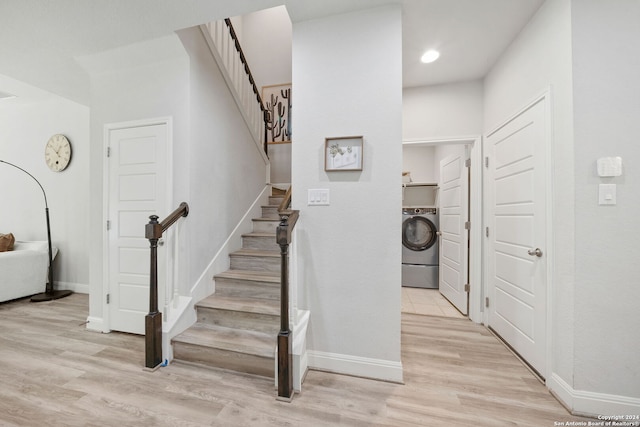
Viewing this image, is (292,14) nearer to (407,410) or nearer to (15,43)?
Result: (15,43)

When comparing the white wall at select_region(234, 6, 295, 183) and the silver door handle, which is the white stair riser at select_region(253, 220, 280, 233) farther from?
the silver door handle

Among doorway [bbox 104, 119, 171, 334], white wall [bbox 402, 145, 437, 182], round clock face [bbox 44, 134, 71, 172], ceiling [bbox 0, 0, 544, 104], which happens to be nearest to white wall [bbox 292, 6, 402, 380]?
ceiling [bbox 0, 0, 544, 104]

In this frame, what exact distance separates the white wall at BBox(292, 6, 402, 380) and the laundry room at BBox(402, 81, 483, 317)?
115cm

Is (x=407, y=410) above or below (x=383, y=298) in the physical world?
below

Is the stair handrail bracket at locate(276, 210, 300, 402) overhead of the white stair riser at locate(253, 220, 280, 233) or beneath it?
beneath

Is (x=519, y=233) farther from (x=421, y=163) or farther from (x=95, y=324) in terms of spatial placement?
(x=95, y=324)

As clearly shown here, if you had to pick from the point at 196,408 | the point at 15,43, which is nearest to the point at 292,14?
the point at 15,43

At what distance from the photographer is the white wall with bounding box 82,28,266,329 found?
2.17 metres

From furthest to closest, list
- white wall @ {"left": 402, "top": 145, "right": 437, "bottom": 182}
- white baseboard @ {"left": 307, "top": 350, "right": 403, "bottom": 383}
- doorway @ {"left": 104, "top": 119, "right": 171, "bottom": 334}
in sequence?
1. white wall @ {"left": 402, "top": 145, "right": 437, "bottom": 182}
2. doorway @ {"left": 104, "top": 119, "right": 171, "bottom": 334}
3. white baseboard @ {"left": 307, "top": 350, "right": 403, "bottom": 383}

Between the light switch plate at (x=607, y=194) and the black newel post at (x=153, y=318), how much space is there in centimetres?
277

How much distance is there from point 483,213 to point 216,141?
279cm

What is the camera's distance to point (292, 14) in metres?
1.87

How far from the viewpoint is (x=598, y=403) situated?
1444 millimetres

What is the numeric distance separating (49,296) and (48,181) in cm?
169
